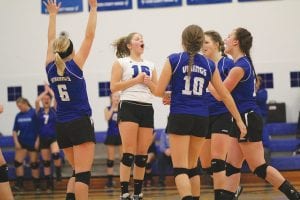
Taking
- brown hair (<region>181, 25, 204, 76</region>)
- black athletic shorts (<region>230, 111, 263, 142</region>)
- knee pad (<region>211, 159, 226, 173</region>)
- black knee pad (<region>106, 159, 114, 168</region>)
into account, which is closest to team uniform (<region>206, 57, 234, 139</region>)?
knee pad (<region>211, 159, 226, 173</region>)

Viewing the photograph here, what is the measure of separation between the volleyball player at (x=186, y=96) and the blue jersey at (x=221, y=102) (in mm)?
1106

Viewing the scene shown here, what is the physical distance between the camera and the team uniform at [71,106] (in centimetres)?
595

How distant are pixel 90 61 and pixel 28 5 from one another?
2.03m

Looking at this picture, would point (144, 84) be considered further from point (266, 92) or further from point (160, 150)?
point (266, 92)

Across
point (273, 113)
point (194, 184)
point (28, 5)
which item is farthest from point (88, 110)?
point (28, 5)

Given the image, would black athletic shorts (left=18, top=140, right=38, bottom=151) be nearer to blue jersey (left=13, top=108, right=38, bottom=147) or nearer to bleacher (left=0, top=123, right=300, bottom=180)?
blue jersey (left=13, top=108, right=38, bottom=147)

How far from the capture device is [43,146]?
1238 cm

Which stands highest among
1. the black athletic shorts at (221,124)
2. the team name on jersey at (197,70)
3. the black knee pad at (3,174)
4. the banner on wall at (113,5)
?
the banner on wall at (113,5)

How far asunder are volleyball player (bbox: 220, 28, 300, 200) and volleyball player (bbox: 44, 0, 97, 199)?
1460 mm

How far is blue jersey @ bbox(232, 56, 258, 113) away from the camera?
20.6ft

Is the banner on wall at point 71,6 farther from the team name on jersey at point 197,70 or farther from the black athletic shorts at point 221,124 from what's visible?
the team name on jersey at point 197,70

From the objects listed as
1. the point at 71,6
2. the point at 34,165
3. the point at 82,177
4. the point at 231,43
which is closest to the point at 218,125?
the point at 231,43

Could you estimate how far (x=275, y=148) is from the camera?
1265 centimetres

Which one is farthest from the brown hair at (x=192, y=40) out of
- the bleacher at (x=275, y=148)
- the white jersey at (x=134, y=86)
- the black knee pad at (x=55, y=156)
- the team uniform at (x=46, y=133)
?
the team uniform at (x=46, y=133)
